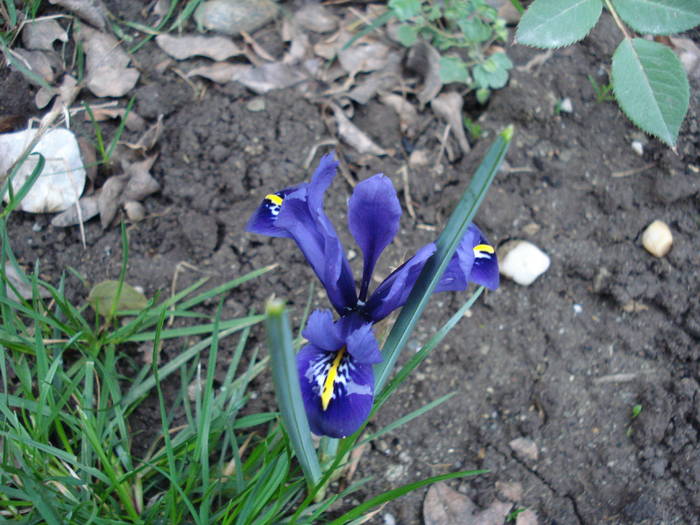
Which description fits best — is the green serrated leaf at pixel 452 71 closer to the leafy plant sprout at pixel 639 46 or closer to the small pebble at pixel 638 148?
the small pebble at pixel 638 148

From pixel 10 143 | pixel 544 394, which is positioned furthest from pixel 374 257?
pixel 10 143

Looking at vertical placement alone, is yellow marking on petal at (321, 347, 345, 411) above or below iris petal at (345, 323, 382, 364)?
below

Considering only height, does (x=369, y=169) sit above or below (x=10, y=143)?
below

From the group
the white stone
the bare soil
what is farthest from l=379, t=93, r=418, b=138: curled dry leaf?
the white stone

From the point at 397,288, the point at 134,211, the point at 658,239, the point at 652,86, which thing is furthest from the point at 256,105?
the point at 658,239

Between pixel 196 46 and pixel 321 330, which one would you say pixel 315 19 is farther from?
pixel 321 330

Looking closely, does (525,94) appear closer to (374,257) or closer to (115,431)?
(374,257)

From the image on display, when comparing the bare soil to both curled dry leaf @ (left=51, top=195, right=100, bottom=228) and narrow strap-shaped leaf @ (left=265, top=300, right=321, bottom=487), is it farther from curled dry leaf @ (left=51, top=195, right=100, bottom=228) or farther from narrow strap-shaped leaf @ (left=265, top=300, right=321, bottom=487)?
narrow strap-shaped leaf @ (left=265, top=300, right=321, bottom=487)
